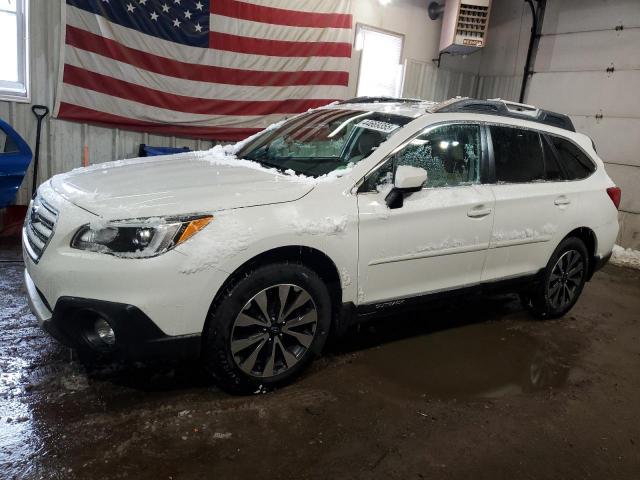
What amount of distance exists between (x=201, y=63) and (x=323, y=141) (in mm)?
3543

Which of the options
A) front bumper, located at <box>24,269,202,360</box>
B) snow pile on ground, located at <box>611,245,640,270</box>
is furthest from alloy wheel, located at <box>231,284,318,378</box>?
snow pile on ground, located at <box>611,245,640,270</box>

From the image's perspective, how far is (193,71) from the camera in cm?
637

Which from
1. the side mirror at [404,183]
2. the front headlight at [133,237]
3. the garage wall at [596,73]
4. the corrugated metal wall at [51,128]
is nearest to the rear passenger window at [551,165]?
the side mirror at [404,183]

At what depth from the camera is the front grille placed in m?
2.54

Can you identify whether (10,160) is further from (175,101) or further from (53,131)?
(175,101)

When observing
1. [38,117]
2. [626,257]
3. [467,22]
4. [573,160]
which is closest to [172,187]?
[573,160]

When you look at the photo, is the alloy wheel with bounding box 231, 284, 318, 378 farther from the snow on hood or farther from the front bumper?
the snow on hood

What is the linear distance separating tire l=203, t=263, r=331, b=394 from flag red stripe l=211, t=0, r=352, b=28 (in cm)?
480

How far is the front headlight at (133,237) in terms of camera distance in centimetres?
238

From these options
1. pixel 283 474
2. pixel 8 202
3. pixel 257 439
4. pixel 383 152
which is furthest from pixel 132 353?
pixel 8 202

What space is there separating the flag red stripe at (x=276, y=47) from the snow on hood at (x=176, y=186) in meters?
3.65

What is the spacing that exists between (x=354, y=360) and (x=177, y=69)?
4.49 meters

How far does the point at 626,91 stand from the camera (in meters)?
7.42

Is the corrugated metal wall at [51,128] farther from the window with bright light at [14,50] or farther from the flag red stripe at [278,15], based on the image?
the flag red stripe at [278,15]
